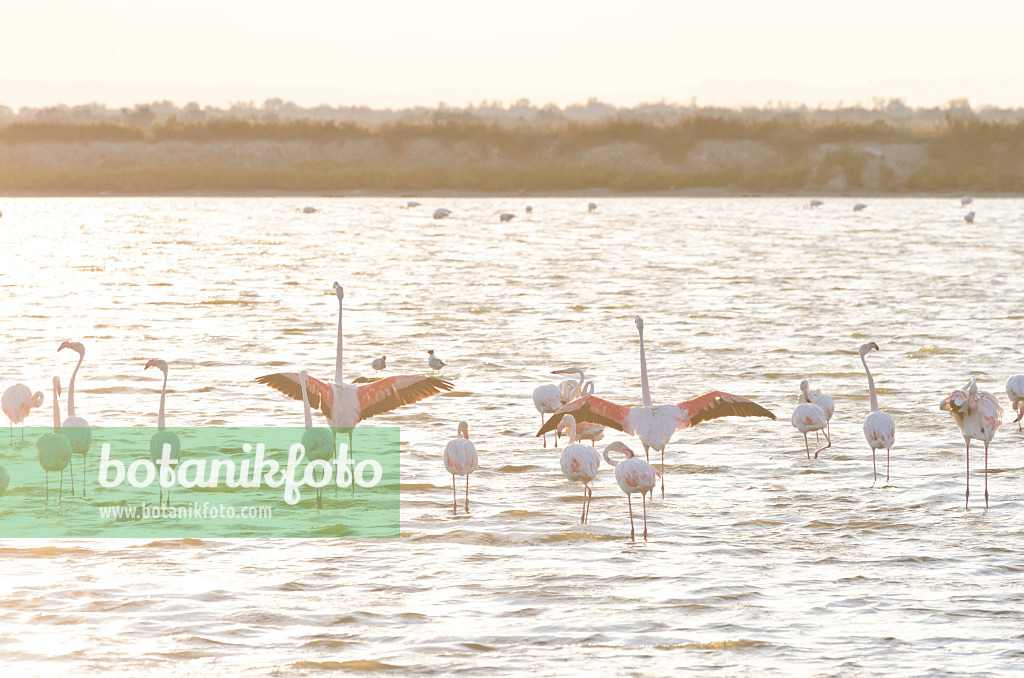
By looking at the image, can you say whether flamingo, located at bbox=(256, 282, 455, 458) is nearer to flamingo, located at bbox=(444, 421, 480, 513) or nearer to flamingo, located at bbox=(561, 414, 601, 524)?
flamingo, located at bbox=(444, 421, 480, 513)

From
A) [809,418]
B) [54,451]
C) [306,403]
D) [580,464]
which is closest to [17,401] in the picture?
[54,451]

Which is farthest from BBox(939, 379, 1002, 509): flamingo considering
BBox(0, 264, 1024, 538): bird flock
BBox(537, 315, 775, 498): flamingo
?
BBox(537, 315, 775, 498): flamingo

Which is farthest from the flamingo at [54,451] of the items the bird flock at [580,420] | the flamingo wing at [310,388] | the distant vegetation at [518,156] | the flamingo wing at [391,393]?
the distant vegetation at [518,156]

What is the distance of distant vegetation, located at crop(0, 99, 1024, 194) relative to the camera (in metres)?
61.4

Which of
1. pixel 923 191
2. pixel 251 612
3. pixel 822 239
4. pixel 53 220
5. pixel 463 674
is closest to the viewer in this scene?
pixel 463 674

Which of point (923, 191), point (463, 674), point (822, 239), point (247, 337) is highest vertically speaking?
point (923, 191)

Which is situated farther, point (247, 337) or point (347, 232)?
point (347, 232)

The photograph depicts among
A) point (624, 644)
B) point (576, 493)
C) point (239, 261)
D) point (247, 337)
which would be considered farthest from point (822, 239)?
point (624, 644)

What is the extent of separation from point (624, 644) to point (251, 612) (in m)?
2.04

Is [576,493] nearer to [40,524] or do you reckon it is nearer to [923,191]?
[40,524]

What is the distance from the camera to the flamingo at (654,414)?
10.1 metres

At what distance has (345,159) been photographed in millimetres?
69625

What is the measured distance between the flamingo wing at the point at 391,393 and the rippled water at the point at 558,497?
1.92 ft

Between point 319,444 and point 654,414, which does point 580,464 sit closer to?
point 654,414
